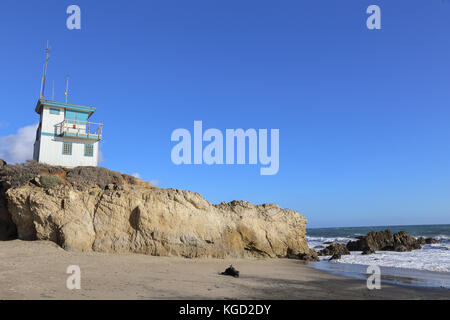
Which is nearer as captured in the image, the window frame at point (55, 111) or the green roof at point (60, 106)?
the green roof at point (60, 106)

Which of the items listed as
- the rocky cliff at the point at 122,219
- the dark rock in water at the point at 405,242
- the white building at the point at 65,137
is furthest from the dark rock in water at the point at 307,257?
the white building at the point at 65,137

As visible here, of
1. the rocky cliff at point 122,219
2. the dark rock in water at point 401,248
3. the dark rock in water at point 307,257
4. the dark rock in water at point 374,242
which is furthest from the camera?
the dark rock in water at point 374,242

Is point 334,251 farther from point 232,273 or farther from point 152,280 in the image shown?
point 152,280

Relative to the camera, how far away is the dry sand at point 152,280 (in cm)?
770

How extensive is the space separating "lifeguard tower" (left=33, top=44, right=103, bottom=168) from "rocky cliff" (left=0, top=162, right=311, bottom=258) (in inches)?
164

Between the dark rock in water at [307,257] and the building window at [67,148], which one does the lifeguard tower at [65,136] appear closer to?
the building window at [67,148]

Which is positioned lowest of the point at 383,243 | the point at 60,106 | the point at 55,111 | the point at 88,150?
the point at 383,243

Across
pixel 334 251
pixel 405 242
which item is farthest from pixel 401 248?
pixel 334 251

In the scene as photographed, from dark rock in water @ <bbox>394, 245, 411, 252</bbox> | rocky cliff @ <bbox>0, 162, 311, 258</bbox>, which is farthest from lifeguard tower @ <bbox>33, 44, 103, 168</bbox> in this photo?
dark rock in water @ <bbox>394, 245, 411, 252</bbox>

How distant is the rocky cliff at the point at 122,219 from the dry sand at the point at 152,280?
83 centimetres

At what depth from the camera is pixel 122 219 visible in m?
14.5

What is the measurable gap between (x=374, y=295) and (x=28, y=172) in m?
17.3

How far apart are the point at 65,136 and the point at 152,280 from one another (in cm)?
1689
